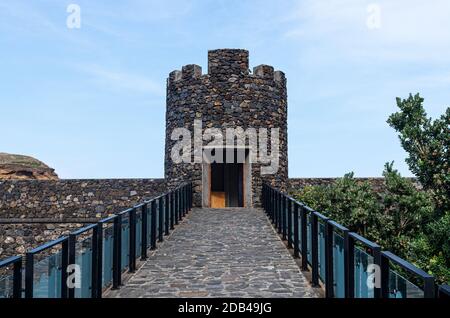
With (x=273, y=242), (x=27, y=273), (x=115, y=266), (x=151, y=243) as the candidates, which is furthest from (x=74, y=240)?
(x=273, y=242)

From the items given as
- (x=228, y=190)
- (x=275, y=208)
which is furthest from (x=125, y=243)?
(x=228, y=190)

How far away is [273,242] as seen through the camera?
9930 mm

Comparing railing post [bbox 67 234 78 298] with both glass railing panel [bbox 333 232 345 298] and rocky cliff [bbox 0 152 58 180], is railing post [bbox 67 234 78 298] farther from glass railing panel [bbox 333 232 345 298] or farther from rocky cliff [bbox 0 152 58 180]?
rocky cliff [bbox 0 152 58 180]

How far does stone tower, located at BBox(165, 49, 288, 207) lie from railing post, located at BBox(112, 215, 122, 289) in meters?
9.47

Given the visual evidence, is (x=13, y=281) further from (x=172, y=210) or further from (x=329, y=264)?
(x=172, y=210)

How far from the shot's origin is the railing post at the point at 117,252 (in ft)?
21.7

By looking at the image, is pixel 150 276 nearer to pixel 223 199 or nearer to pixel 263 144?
pixel 263 144

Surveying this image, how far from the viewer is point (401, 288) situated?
3.57m

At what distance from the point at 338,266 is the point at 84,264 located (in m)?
2.77

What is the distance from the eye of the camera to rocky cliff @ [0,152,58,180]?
30.7m

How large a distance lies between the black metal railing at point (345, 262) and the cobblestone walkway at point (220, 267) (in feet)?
1.03

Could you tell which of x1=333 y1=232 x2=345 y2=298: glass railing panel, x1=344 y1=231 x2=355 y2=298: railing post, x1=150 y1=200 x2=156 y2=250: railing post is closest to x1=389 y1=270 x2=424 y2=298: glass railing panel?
x1=344 y1=231 x2=355 y2=298: railing post

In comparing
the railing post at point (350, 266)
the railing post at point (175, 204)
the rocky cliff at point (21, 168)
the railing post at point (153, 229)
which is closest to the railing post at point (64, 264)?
the railing post at point (350, 266)
